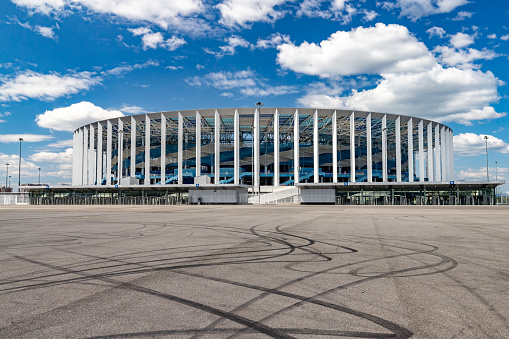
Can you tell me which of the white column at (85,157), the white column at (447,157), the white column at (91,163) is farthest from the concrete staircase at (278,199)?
the white column at (85,157)

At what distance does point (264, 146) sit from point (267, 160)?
135 inches

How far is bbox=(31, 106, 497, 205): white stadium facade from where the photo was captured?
54219 mm

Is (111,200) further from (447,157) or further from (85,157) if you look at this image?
(447,157)

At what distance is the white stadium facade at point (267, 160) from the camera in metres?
54.2

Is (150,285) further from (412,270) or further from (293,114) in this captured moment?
(293,114)

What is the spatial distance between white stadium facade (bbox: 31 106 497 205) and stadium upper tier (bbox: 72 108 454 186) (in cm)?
22

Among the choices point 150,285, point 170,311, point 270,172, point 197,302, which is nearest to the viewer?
point 170,311

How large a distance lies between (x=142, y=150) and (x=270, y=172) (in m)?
31.1

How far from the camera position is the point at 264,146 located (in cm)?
7994

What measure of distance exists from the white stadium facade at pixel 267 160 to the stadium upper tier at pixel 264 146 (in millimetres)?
221

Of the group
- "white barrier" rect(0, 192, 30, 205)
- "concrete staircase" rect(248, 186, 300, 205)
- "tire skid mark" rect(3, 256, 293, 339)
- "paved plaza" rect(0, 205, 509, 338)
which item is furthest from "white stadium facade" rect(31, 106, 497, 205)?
"tire skid mark" rect(3, 256, 293, 339)

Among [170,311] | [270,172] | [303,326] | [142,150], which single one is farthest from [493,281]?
[142,150]

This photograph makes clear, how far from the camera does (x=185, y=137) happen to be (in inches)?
3167

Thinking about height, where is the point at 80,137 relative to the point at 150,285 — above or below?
above
